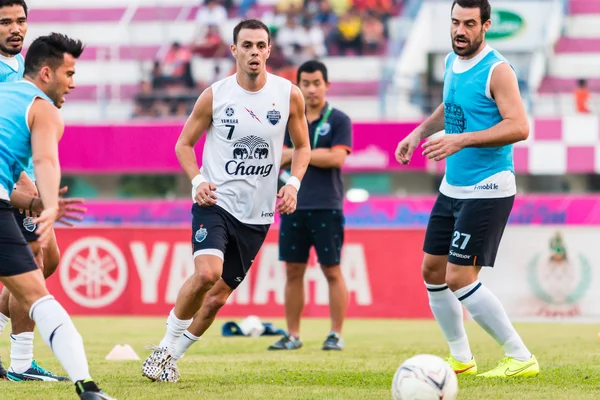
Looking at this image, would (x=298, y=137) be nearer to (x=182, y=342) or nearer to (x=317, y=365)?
(x=182, y=342)

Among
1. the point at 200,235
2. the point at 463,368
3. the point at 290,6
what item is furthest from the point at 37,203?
the point at 290,6

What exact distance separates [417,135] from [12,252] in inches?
124

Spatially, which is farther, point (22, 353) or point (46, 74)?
point (22, 353)

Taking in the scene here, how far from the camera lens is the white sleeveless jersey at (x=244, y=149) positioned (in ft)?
23.2

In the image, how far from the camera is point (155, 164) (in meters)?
22.3

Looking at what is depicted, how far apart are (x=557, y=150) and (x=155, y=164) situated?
8.08 meters

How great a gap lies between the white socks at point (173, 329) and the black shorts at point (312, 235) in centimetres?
296

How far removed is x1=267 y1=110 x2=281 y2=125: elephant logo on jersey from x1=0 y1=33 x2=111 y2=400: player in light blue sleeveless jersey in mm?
1623

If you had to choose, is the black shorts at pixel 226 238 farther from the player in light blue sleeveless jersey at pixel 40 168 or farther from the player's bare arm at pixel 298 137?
the player in light blue sleeveless jersey at pixel 40 168

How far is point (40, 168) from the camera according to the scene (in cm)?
539

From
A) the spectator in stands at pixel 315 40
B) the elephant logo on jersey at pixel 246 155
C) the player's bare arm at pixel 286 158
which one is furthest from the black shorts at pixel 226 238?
the spectator in stands at pixel 315 40

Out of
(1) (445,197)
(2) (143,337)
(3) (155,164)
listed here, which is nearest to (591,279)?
(2) (143,337)

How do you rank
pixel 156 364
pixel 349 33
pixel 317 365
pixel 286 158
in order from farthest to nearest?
1. pixel 349 33
2. pixel 286 158
3. pixel 317 365
4. pixel 156 364

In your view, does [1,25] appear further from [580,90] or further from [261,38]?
[580,90]
